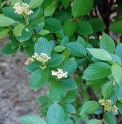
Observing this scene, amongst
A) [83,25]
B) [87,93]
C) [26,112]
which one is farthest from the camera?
[26,112]

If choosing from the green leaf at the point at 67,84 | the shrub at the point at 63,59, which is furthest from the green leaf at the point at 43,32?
the green leaf at the point at 67,84

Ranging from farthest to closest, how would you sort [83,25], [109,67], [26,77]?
[26,77] < [83,25] < [109,67]

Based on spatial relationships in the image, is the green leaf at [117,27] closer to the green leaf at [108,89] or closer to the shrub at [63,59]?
the shrub at [63,59]

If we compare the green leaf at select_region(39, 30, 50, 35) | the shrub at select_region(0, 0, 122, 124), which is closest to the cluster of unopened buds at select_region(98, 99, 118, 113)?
the shrub at select_region(0, 0, 122, 124)

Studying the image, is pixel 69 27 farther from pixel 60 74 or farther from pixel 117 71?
pixel 117 71

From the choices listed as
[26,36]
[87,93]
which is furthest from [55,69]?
[87,93]

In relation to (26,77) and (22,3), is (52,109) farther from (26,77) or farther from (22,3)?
(26,77)
